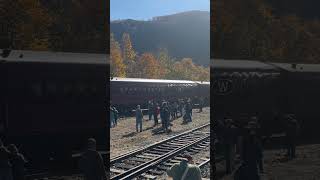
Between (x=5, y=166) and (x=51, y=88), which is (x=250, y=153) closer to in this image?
(x=51, y=88)

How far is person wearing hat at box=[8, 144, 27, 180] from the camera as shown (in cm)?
540

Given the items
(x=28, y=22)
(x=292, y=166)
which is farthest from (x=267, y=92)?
(x=28, y=22)

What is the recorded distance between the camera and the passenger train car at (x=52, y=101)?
5387 mm

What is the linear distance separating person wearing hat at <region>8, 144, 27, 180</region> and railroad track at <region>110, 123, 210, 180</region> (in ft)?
11.3

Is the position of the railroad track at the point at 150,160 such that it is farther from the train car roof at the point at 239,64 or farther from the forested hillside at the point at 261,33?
the forested hillside at the point at 261,33

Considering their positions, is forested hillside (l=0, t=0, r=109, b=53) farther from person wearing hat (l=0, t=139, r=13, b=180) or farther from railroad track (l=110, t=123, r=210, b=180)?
railroad track (l=110, t=123, r=210, b=180)

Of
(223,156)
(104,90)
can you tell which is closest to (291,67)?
(223,156)

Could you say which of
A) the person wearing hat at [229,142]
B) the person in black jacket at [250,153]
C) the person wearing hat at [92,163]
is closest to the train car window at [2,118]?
the person wearing hat at [92,163]

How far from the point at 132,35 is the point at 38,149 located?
6474 inches

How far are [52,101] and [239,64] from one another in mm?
3347

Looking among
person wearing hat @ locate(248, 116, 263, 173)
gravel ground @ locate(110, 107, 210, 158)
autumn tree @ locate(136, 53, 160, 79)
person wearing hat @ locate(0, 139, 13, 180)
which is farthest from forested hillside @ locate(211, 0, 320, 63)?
autumn tree @ locate(136, 53, 160, 79)

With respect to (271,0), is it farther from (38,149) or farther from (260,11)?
(38,149)

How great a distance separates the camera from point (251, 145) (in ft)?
22.4

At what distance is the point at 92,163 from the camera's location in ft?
19.0
